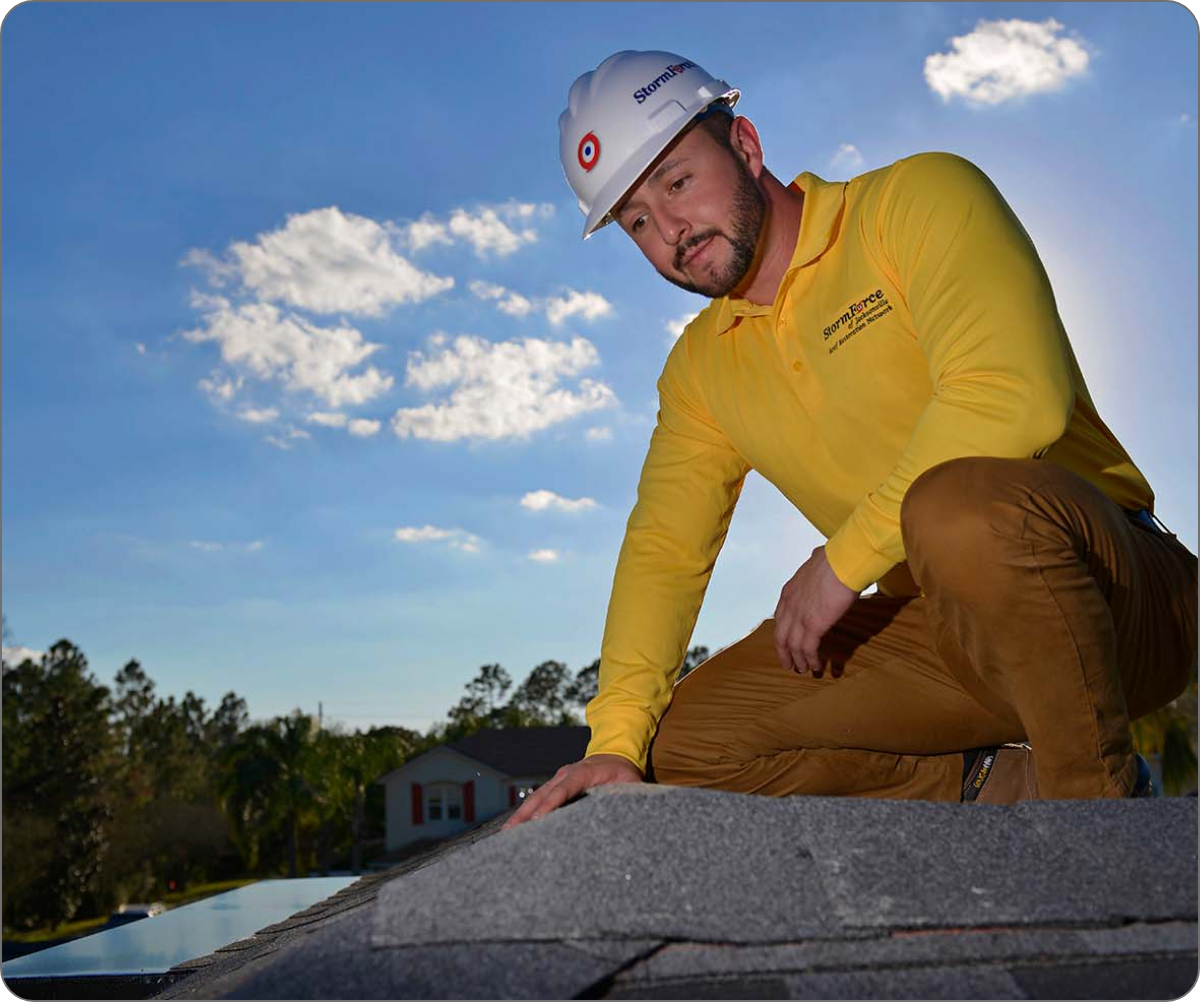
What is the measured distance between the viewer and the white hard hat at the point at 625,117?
2916mm

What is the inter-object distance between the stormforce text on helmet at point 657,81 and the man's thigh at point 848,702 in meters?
1.53

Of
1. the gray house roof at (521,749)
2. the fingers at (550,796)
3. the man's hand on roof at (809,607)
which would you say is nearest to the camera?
the fingers at (550,796)

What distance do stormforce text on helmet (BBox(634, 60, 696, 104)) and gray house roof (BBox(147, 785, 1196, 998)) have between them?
200 centimetres

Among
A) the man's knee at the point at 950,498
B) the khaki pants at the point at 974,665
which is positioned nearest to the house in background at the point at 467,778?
the khaki pants at the point at 974,665

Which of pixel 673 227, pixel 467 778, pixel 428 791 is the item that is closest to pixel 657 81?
pixel 673 227

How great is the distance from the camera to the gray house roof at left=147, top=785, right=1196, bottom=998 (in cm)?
140

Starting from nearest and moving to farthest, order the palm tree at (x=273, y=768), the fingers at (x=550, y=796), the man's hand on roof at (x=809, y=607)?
the fingers at (x=550, y=796) < the man's hand on roof at (x=809, y=607) < the palm tree at (x=273, y=768)

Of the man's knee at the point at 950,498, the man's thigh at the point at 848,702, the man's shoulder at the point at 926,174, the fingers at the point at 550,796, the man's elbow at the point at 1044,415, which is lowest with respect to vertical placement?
the fingers at the point at 550,796

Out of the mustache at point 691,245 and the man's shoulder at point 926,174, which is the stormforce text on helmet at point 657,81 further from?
the man's shoulder at point 926,174

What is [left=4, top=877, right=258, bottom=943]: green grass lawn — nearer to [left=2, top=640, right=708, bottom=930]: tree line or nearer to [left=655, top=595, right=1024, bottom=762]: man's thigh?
[left=2, top=640, right=708, bottom=930]: tree line

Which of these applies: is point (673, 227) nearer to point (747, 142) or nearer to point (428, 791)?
point (747, 142)

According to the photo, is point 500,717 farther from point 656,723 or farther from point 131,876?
point 656,723

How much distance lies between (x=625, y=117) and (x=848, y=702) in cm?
170

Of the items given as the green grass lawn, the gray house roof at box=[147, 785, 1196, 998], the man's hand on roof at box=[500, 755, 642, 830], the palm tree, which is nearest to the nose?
the man's hand on roof at box=[500, 755, 642, 830]
